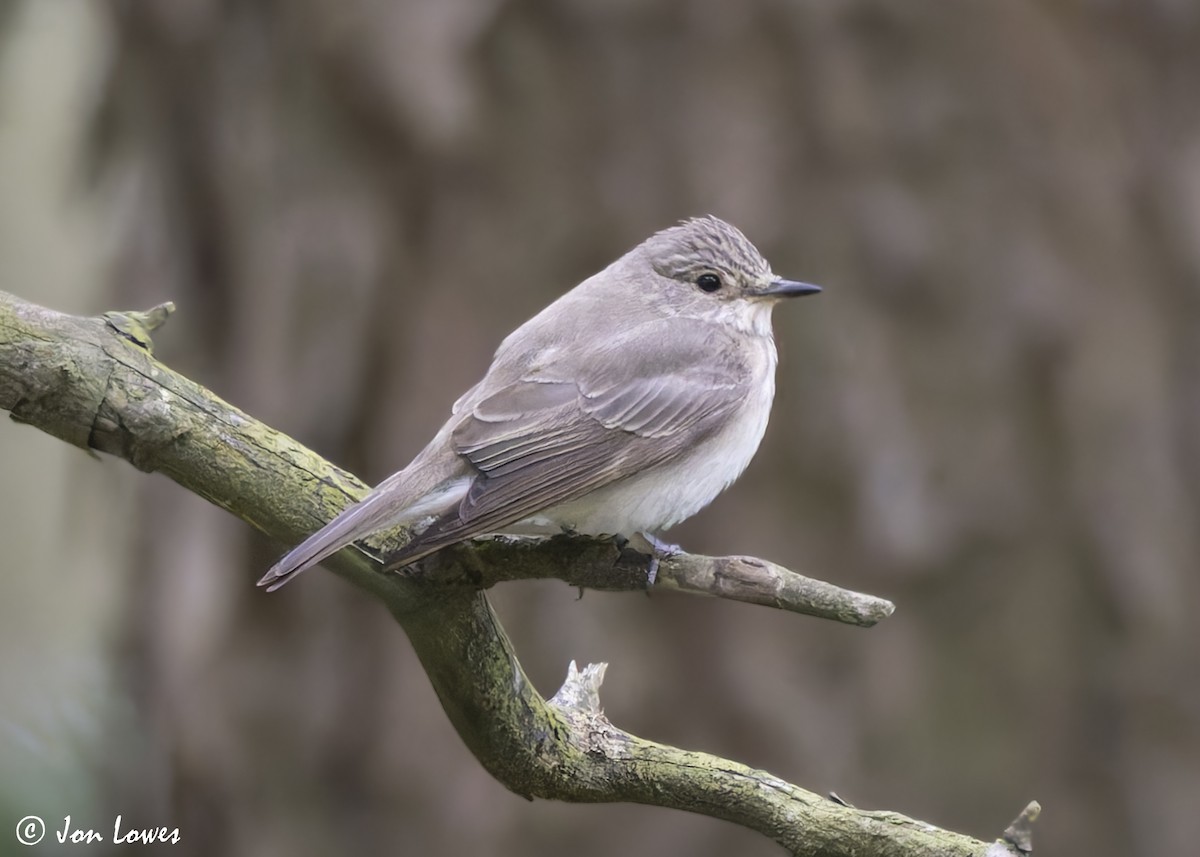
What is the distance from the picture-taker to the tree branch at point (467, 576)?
240 cm

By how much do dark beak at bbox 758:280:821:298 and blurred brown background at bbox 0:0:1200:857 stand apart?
64.7 inches

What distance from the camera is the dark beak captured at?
3602 mm

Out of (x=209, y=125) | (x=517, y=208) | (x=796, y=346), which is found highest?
(x=209, y=125)

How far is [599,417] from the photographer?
3213 mm

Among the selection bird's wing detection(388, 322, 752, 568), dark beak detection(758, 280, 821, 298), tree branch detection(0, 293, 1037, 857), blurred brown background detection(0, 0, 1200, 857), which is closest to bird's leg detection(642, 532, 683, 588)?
tree branch detection(0, 293, 1037, 857)

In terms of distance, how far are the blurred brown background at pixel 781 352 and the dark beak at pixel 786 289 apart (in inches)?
64.7

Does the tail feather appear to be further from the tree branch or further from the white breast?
the white breast

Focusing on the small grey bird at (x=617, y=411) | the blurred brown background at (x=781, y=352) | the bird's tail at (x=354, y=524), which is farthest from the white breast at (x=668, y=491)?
the blurred brown background at (x=781, y=352)

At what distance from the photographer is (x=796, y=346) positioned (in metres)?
5.39

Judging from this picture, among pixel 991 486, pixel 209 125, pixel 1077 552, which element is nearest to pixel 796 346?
pixel 991 486

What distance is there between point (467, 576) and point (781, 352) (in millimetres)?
3082

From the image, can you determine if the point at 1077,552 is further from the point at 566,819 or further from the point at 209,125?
the point at 209,125

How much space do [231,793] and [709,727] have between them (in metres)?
2.04

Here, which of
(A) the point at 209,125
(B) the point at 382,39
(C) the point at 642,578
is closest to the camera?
(C) the point at 642,578
